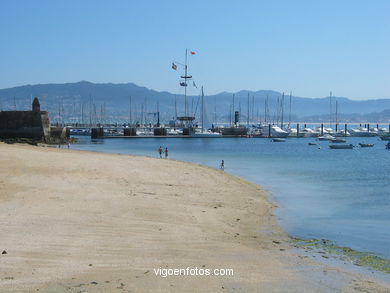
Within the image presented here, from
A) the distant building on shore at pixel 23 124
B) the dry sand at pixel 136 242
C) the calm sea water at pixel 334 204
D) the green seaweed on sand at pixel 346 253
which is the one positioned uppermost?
the distant building on shore at pixel 23 124

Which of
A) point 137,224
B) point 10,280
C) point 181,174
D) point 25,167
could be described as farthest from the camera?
point 181,174

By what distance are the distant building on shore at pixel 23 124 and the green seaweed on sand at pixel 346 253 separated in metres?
57.0

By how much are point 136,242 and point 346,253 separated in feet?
18.1

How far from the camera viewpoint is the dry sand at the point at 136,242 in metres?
9.78

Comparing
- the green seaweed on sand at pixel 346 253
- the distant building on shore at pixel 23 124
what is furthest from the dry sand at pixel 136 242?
the distant building on shore at pixel 23 124

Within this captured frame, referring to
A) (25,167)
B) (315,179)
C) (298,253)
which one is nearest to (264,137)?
(315,179)

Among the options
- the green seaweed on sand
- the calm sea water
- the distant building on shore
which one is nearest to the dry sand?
the green seaweed on sand

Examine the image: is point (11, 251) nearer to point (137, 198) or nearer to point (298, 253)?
point (298, 253)

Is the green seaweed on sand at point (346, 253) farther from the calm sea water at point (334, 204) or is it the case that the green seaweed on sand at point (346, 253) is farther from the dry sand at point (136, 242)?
the dry sand at point (136, 242)

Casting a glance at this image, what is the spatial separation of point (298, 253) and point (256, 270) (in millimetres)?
2664

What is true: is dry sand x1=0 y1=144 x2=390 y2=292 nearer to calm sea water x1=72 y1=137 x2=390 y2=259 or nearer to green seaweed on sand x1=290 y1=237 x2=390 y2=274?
green seaweed on sand x1=290 y1=237 x2=390 y2=274

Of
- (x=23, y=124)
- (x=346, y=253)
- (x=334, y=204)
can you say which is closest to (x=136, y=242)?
(x=346, y=253)

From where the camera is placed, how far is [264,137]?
14138cm

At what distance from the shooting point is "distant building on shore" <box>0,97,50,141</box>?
6725 cm
